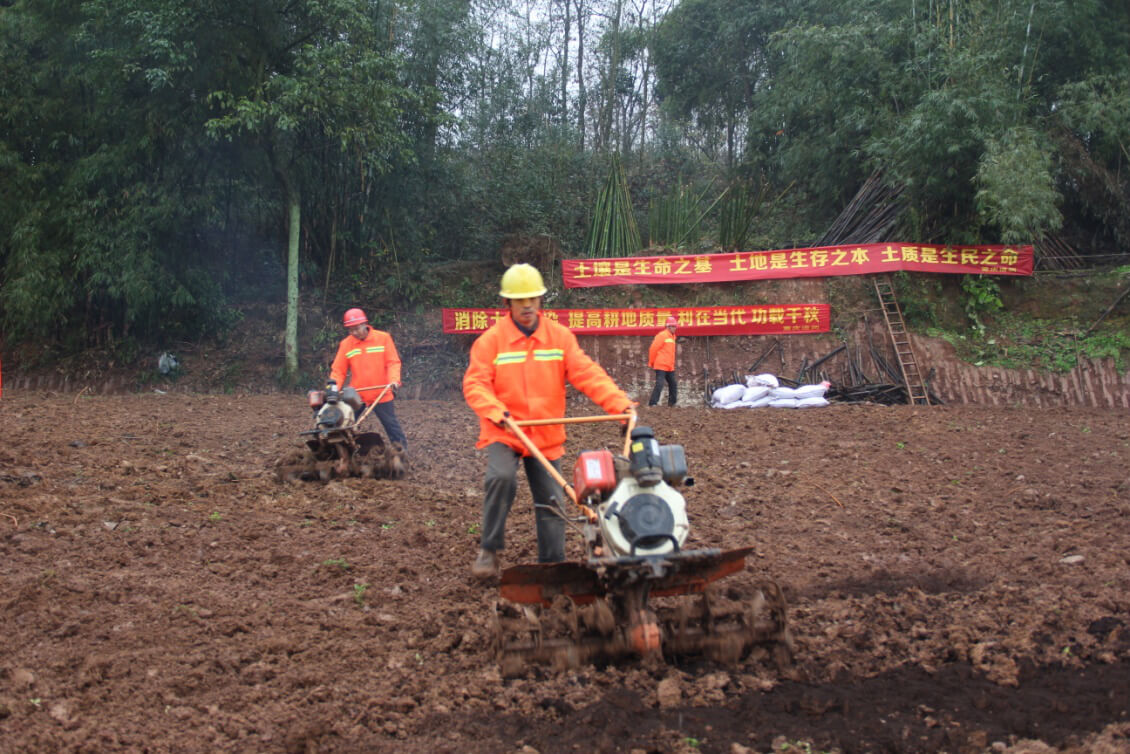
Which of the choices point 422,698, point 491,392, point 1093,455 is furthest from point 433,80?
point 422,698

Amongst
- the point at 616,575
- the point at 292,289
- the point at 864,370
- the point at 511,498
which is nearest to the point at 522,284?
the point at 511,498

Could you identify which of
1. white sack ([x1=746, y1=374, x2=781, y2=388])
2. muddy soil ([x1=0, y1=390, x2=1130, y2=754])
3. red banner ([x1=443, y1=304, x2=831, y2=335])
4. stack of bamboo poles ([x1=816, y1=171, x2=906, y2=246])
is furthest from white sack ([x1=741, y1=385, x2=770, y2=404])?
muddy soil ([x1=0, y1=390, x2=1130, y2=754])

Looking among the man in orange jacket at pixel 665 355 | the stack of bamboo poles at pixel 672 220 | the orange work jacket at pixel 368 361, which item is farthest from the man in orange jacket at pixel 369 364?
the stack of bamboo poles at pixel 672 220

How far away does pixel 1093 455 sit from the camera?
8.92m

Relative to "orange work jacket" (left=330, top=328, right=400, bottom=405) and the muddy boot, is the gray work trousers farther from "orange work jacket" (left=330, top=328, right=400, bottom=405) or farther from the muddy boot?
"orange work jacket" (left=330, top=328, right=400, bottom=405)

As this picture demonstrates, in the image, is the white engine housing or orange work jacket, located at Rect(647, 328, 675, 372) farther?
orange work jacket, located at Rect(647, 328, 675, 372)

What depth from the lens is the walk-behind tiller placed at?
3.69 meters

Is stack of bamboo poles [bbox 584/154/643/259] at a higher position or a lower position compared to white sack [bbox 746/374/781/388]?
higher

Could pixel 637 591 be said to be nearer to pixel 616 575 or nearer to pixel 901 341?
pixel 616 575

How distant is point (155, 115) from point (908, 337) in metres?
14.2

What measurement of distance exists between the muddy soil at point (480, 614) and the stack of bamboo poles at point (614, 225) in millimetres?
11849

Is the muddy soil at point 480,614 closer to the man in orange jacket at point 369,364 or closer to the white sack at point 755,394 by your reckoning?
the man in orange jacket at point 369,364

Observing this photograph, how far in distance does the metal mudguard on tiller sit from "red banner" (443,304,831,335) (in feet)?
44.0

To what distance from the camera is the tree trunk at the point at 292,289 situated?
17.8 m
